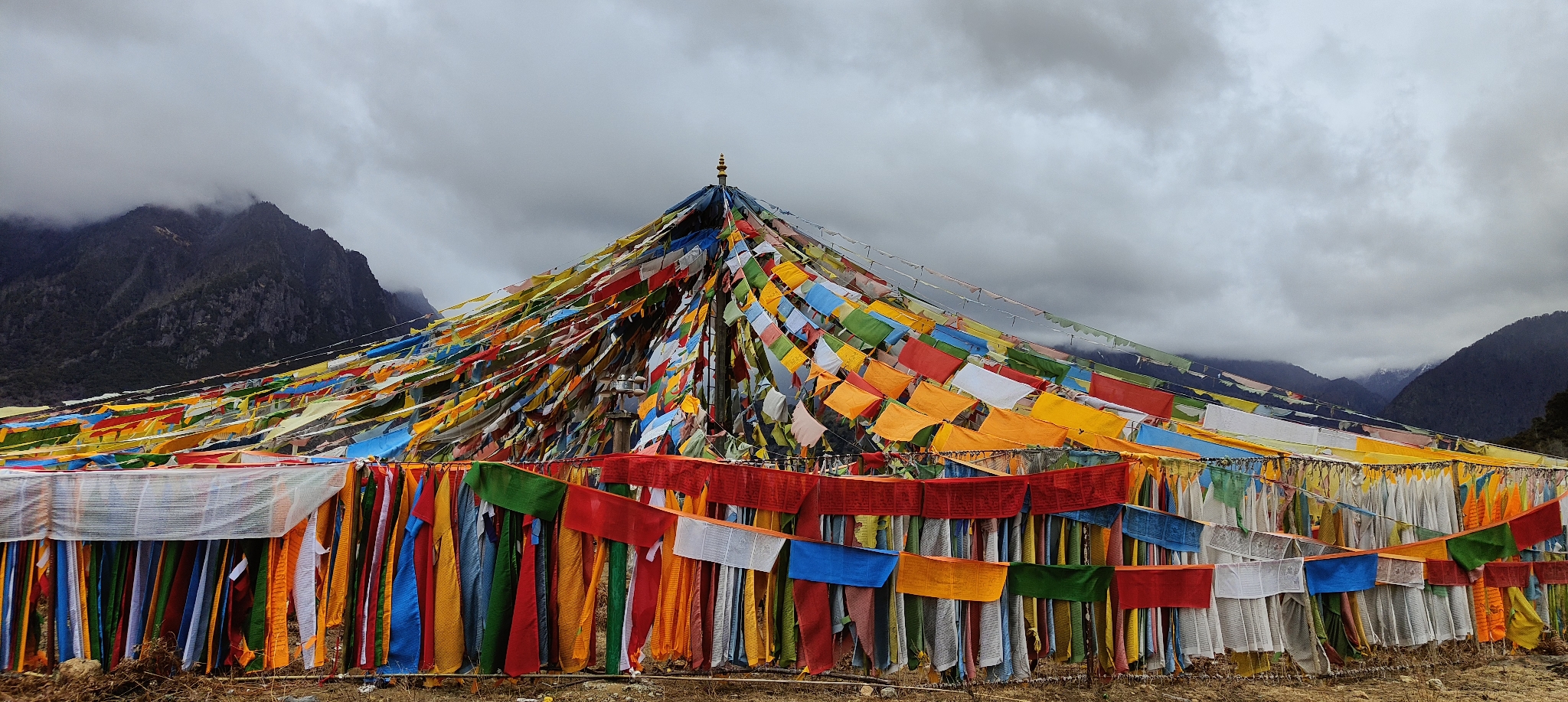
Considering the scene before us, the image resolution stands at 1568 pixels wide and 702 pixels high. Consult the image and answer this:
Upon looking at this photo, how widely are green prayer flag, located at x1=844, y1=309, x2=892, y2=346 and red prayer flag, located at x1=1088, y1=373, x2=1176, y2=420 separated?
2.33 meters

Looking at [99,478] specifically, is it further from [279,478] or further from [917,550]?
[917,550]

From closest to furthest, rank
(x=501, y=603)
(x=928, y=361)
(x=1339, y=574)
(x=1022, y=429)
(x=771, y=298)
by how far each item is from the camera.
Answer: (x=501, y=603), (x=1339, y=574), (x=1022, y=429), (x=928, y=361), (x=771, y=298)

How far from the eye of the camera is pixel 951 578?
238 inches

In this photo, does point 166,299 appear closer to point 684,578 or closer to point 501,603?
point 501,603

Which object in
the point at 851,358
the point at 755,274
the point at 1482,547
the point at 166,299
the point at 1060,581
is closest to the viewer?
the point at 1060,581

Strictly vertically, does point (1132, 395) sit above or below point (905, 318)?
below

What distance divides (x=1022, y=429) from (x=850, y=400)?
1.73 meters

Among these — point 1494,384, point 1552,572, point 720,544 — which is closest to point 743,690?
point 720,544

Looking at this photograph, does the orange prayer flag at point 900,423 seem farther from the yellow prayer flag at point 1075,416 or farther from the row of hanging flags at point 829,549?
the yellow prayer flag at point 1075,416

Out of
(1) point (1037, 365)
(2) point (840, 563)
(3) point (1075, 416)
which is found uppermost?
(1) point (1037, 365)

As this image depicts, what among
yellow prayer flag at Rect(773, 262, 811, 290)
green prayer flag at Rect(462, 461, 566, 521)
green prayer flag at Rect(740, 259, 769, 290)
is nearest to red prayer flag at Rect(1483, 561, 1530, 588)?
yellow prayer flag at Rect(773, 262, 811, 290)

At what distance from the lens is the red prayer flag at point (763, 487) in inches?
240

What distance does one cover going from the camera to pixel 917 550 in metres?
6.22

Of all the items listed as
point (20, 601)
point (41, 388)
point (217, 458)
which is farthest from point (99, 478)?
point (41, 388)
